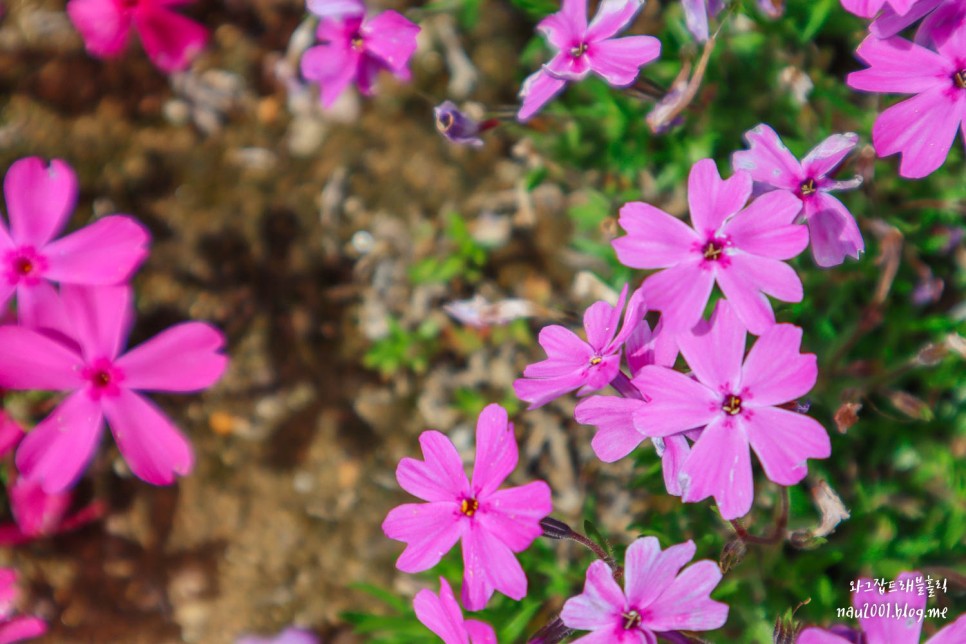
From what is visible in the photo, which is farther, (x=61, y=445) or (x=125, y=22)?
(x=125, y=22)

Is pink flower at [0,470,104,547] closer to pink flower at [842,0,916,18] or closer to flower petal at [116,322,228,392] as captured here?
flower petal at [116,322,228,392]

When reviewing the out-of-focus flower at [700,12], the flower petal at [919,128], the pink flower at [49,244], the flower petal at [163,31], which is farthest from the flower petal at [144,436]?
the flower petal at [919,128]

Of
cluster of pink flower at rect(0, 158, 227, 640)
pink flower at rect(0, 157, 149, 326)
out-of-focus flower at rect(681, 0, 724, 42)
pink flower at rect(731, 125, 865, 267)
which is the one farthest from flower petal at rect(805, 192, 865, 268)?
pink flower at rect(0, 157, 149, 326)

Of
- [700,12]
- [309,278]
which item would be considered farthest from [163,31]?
[700,12]

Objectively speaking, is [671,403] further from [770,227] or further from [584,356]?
[770,227]

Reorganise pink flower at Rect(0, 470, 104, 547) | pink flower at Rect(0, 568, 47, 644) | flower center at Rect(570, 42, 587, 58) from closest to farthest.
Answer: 1. flower center at Rect(570, 42, 587, 58)
2. pink flower at Rect(0, 568, 47, 644)
3. pink flower at Rect(0, 470, 104, 547)

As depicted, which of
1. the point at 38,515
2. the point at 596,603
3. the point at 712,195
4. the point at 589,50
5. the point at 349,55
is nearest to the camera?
the point at 596,603

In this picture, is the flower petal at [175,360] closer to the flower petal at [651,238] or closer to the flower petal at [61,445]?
the flower petal at [61,445]
